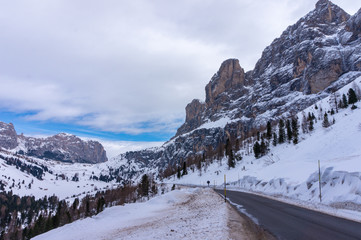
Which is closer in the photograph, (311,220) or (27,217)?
(311,220)

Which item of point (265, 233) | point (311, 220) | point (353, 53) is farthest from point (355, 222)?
point (353, 53)

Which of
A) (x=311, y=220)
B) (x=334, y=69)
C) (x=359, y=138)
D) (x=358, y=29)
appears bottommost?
(x=311, y=220)

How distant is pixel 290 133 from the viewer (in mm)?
88500

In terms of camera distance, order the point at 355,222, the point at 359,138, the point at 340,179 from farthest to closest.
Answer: the point at 359,138 < the point at 340,179 < the point at 355,222

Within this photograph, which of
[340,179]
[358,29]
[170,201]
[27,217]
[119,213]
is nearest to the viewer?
[340,179]

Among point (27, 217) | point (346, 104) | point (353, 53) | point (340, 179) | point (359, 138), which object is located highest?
point (353, 53)

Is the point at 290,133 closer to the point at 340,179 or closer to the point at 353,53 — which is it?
the point at 340,179

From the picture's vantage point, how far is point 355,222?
12000mm

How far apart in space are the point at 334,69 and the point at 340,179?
209m

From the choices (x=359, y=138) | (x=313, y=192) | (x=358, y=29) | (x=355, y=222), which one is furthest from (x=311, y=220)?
(x=358, y=29)

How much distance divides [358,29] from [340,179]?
242 m

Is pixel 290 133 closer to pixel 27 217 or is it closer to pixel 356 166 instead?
pixel 356 166

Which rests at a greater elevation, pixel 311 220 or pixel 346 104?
pixel 346 104

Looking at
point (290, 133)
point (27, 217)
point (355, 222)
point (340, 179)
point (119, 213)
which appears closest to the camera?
point (355, 222)
